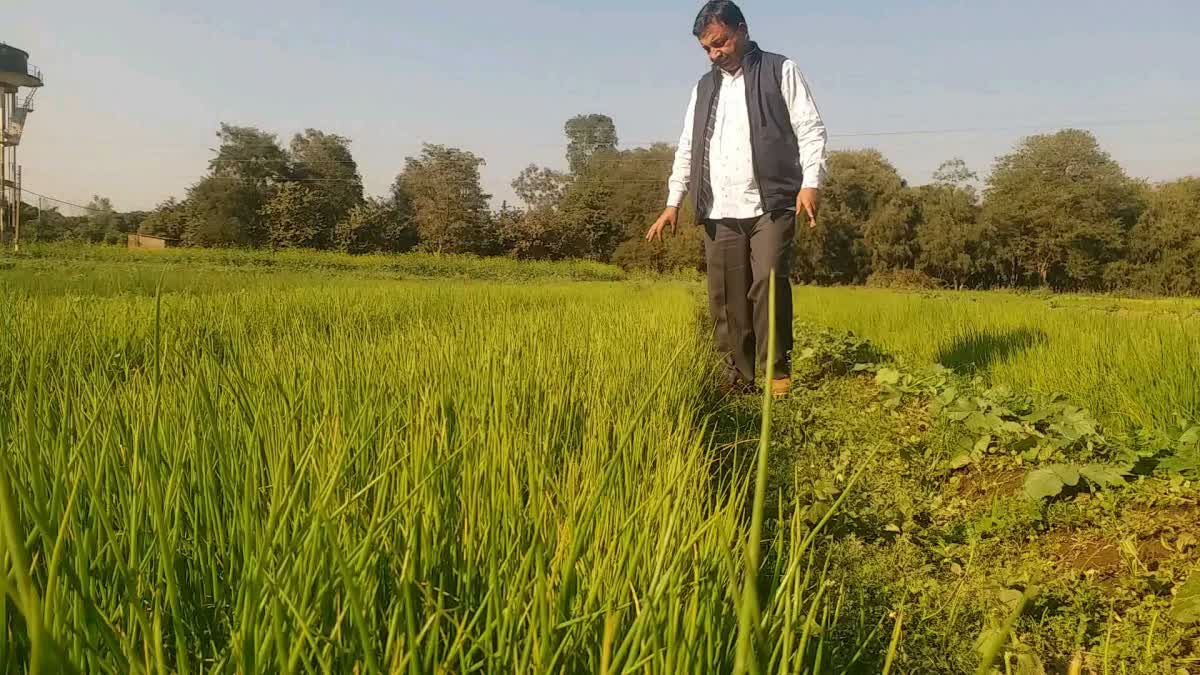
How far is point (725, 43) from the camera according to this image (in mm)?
3428

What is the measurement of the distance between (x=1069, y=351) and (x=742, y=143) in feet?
6.34

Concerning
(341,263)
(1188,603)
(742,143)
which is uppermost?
(742,143)

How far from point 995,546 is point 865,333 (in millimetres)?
4288

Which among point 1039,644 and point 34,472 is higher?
point 34,472

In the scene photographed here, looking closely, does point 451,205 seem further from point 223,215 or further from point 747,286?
point 747,286

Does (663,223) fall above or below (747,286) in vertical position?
above

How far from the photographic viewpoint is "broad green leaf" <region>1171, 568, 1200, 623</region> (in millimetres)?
1267

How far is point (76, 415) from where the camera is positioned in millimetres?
1222

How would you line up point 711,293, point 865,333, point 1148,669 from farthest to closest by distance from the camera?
point 865,333 < point 711,293 < point 1148,669

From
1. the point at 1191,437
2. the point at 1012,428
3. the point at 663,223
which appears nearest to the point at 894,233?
the point at 663,223

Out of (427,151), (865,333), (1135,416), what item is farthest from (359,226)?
(1135,416)

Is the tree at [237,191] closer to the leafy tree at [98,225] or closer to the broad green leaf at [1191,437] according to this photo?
the leafy tree at [98,225]

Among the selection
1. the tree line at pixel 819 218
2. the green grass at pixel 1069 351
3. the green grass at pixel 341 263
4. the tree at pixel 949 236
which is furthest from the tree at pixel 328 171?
the green grass at pixel 1069 351

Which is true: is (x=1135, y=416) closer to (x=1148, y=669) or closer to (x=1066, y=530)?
(x=1066, y=530)
